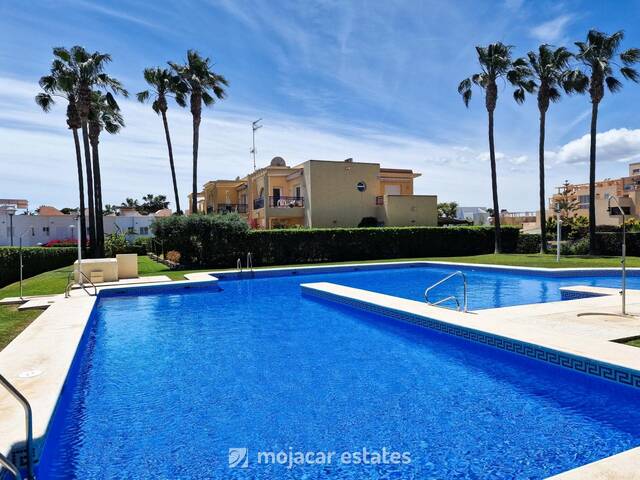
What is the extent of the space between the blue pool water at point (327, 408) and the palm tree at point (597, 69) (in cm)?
2256

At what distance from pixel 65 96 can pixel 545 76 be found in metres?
28.9

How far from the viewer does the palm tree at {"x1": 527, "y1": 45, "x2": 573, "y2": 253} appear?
26.7m

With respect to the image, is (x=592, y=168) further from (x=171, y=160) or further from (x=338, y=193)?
(x=171, y=160)

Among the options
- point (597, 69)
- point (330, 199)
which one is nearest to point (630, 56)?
point (597, 69)

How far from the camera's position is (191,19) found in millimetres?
15852

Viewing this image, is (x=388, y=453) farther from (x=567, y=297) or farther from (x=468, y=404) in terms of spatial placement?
(x=567, y=297)

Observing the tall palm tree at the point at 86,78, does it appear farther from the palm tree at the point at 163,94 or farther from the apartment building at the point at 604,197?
the apartment building at the point at 604,197

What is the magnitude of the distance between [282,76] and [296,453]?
2072 centimetres

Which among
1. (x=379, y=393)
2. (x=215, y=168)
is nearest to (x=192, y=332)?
(x=379, y=393)

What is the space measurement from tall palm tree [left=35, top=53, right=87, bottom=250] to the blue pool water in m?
20.4

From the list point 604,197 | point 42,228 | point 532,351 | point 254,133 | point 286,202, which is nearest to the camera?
point 532,351

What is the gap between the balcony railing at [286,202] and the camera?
105 feet

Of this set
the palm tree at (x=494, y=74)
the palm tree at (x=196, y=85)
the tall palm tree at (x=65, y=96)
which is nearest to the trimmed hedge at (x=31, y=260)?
the tall palm tree at (x=65, y=96)

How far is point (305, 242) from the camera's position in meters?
25.8
